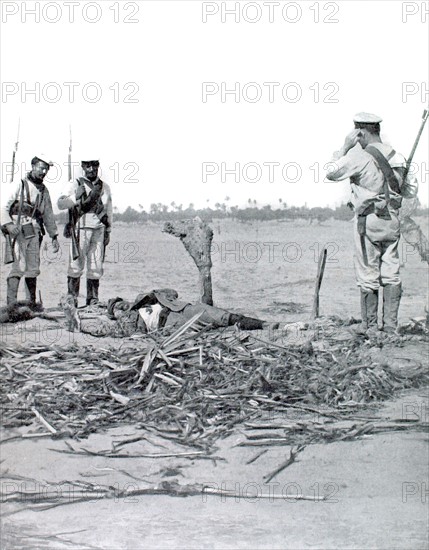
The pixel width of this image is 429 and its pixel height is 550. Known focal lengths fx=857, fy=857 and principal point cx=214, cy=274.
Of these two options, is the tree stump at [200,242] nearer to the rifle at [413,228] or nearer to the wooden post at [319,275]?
the wooden post at [319,275]

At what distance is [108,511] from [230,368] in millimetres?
1745

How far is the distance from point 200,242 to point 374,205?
1.83 metres

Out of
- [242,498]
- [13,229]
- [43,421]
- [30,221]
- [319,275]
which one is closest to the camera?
[242,498]

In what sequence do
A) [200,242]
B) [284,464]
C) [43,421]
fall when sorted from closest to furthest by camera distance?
[284,464]
[43,421]
[200,242]

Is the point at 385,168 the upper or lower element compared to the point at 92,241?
upper

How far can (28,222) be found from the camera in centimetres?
864

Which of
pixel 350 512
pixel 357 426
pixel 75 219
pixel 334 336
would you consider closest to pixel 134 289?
pixel 75 219

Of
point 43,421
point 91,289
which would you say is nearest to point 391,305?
point 91,289

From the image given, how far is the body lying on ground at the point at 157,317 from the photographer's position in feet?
23.6

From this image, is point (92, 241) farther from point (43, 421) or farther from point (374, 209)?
point (43, 421)

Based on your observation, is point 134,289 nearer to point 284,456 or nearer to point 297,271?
point 297,271

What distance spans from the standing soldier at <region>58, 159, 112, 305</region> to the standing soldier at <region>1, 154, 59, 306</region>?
22 centimetres

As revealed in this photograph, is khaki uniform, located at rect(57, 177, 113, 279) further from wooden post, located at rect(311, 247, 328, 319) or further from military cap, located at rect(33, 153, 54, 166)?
wooden post, located at rect(311, 247, 328, 319)

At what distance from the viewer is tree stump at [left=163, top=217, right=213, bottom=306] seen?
8.37 m
